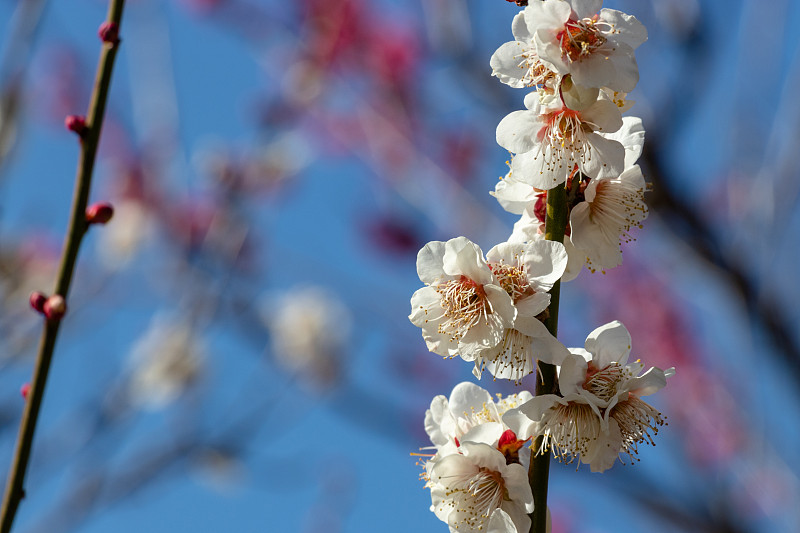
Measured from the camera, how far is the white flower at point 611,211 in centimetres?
109

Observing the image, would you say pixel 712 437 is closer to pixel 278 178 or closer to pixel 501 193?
pixel 278 178

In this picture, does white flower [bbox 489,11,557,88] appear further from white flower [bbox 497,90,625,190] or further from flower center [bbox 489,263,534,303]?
flower center [bbox 489,263,534,303]

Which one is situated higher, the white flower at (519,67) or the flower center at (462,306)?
the white flower at (519,67)

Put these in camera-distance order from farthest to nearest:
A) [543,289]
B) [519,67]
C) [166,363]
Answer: [166,363] < [519,67] < [543,289]

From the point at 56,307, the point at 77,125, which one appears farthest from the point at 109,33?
the point at 56,307

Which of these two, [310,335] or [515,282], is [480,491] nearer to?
[515,282]

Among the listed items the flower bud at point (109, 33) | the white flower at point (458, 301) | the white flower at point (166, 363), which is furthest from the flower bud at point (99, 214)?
the white flower at point (166, 363)

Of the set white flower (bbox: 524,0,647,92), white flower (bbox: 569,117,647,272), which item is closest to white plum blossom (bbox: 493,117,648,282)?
white flower (bbox: 569,117,647,272)

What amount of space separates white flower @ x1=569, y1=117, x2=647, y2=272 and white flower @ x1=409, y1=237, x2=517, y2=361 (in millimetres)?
143

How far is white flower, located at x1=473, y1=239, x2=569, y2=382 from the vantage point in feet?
3.26

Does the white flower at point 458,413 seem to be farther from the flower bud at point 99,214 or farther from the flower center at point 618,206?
the flower bud at point 99,214

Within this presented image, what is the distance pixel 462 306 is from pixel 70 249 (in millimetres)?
566

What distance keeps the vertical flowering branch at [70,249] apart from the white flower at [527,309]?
59cm

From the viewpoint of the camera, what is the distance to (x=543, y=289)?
39.8 inches
